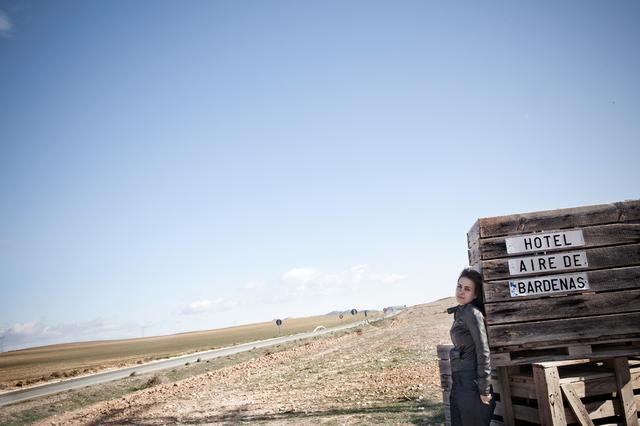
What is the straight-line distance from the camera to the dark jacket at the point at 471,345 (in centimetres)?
429

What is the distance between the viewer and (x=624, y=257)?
14.9 ft

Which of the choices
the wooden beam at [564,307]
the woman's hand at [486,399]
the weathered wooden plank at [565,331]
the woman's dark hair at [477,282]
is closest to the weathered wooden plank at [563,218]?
the woman's dark hair at [477,282]

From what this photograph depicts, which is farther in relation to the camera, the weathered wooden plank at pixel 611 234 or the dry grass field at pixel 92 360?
the dry grass field at pixel 92 360

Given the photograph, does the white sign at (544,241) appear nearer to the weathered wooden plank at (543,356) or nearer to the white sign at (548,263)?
the white sign at (548,263)

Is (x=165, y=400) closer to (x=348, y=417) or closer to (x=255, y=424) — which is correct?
(x=255, y=424)

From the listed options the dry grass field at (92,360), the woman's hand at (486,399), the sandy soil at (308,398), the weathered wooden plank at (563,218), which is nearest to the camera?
the woman's hand at (486,399)

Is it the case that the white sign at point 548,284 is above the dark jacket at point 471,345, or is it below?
above

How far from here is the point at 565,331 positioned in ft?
14.6

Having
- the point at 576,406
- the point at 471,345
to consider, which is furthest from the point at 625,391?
the point at 471,345

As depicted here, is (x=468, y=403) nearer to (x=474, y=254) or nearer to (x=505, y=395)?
(x=505, y=395)

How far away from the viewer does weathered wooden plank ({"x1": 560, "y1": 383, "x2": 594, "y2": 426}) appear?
4258mm

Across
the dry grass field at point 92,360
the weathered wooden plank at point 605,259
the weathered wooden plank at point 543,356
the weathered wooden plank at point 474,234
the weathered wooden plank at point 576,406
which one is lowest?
the dry grass field at point 92,360

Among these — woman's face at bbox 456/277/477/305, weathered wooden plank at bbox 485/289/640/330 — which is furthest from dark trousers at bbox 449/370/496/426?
woman's face at bbox 456/277/477/305

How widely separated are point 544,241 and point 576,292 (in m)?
0.64
